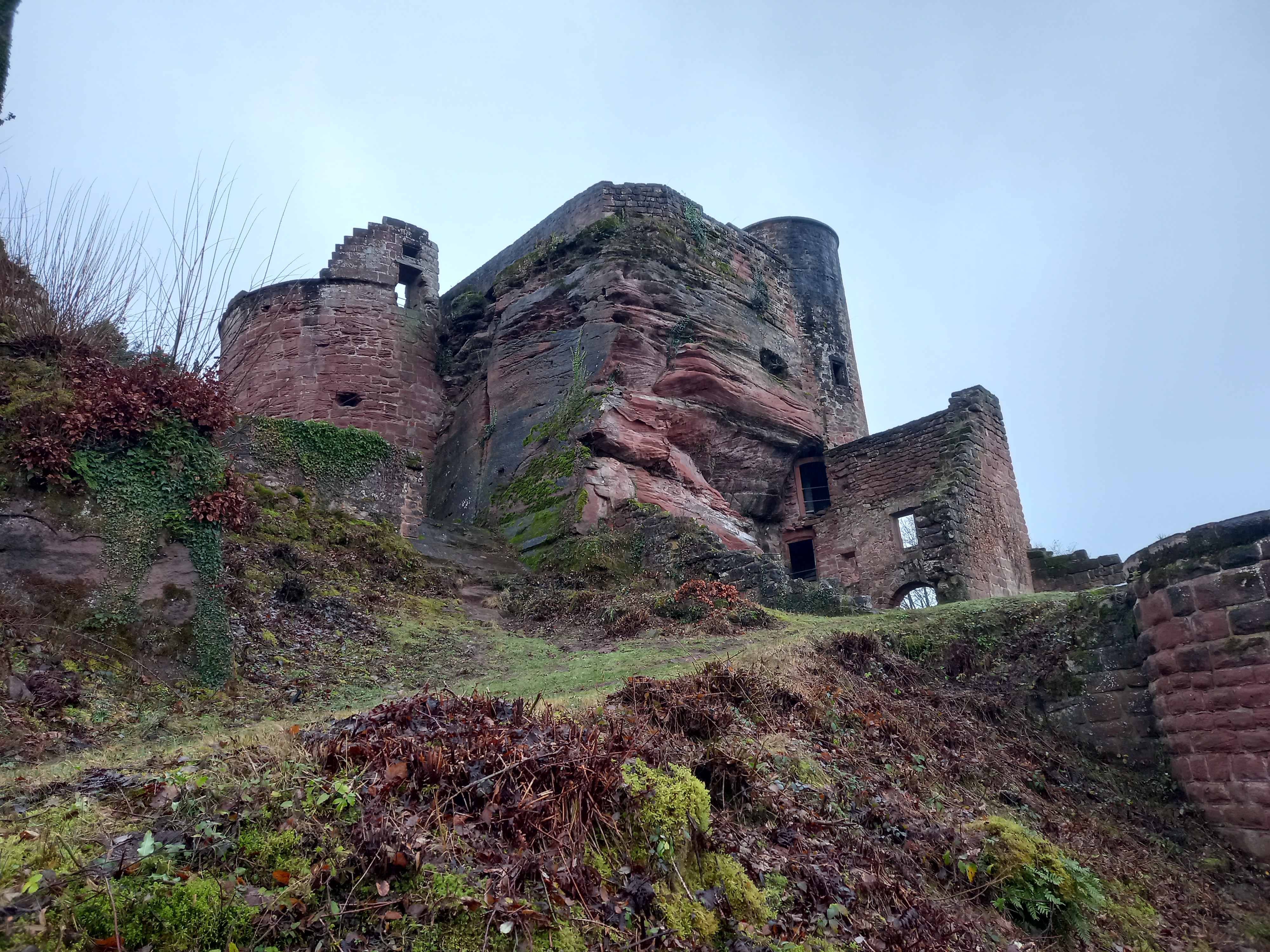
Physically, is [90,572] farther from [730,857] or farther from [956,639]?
[956,639]

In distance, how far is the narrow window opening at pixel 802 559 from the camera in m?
17.5

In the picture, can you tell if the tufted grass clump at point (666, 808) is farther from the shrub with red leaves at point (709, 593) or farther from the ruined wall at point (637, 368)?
the ruined wall at point (637, 368)

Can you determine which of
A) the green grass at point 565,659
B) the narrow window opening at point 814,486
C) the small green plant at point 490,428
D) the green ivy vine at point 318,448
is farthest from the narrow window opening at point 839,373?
the green grass at point 565,659

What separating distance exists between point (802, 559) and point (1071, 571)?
4.96 m

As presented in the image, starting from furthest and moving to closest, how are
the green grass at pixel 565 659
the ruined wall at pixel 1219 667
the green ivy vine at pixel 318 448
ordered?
1. the green ivy vine at pixel 318 448
2. the green grass at pixel 565 659
3. the ruined wall at pixel 1219 667

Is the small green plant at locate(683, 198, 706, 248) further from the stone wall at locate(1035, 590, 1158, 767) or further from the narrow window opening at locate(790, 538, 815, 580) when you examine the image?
the stone wall at locate(1035, 590, 1158, 767)

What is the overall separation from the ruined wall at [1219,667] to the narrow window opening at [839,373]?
1395 centimetres

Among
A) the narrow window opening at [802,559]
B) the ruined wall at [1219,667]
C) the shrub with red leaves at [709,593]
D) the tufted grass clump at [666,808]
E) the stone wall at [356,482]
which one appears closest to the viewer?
the tufted grass clump at [666,808]

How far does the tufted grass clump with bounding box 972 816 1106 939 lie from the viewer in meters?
5.02

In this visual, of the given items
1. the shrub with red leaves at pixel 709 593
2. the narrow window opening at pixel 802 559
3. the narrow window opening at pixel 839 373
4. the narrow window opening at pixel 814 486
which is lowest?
the shrub with red leaves at pixel 709 593

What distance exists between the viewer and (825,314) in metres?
21.7

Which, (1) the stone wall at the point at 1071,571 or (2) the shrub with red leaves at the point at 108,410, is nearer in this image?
(2) the shrub with red leaves at the point at 108,410

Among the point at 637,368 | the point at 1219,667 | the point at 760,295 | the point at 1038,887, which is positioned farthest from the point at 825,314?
the point at 1038,887

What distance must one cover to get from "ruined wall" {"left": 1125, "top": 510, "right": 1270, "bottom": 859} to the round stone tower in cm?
1237
